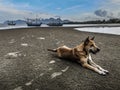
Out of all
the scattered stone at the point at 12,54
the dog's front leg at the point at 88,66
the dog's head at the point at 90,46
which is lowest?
A: the scattered stone at the point at 12,54

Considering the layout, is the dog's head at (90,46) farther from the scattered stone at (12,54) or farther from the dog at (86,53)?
the scattered stone at (12,54)

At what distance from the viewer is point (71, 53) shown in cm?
1323

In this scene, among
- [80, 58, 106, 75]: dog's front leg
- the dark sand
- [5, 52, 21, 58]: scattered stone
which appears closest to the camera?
the dark sand

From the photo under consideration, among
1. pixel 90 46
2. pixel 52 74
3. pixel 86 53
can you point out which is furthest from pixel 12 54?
pixel 90 46

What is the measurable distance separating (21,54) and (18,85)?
6353 mm

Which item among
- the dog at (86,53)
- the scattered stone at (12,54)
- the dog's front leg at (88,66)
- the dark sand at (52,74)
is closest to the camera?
the dark sand at (52,74)

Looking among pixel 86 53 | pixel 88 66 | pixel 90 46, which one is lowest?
pixel 88 66

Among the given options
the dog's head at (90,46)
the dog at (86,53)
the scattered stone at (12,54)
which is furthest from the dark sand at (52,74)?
the dog's head at (90,46)

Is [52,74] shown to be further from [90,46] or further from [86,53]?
[90,46]

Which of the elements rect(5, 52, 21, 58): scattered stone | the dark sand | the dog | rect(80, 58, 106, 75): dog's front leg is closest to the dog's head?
the dog

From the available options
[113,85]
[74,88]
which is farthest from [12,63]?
[113,85]

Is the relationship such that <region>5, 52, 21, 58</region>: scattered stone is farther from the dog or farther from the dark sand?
the dog

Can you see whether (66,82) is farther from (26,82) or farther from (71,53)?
(71,53)

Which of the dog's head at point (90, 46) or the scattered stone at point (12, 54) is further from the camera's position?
the scattered stone at point (12, 54)
